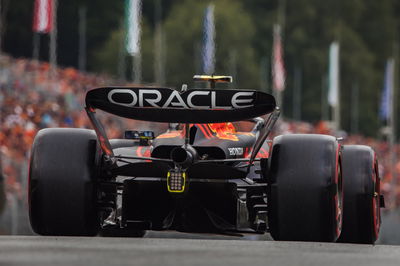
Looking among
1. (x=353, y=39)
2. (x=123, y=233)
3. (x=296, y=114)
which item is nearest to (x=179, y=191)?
(x=123, y=233)

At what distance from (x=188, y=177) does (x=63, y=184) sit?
104 centimetres

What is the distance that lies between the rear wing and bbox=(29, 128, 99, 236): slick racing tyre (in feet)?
2.26

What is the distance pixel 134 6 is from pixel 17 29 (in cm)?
4567

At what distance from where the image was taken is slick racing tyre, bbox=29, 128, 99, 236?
1152 cm

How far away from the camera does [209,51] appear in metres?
55.4

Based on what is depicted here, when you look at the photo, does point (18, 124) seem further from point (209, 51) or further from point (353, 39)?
point (353, 39)

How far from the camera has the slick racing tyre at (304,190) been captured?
11188 mm

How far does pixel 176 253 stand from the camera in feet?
33.2

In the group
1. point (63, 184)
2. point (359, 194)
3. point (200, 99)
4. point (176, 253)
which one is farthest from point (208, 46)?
point (176, 253)

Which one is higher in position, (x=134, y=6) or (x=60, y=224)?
(x=134, y=6)

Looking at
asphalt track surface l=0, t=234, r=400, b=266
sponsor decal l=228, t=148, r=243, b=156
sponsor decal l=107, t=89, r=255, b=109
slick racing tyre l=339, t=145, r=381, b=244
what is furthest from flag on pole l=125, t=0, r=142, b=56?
sponsor decal l=107, t=89, r=255, b=109

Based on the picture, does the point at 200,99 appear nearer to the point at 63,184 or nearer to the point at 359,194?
the point at 63,184

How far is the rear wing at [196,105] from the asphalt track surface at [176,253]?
3.42ft

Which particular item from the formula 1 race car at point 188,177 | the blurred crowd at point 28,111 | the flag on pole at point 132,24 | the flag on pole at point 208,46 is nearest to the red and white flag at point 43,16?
the blurred crowd at point 28,111
